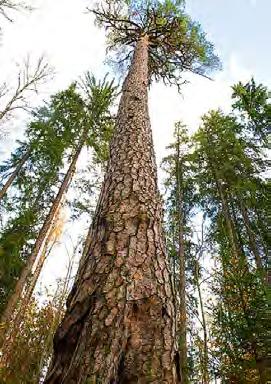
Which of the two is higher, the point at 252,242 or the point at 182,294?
the point at 252,242

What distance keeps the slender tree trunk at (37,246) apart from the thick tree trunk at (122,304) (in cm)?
762

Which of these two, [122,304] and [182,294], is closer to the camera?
[122,304]

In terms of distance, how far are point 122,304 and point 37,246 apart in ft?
29.5

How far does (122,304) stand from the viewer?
175 centimetres

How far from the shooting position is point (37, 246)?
33.2 feet

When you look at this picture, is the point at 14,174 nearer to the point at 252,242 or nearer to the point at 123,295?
the point at 252,242

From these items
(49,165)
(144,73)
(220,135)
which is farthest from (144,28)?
(220,135)

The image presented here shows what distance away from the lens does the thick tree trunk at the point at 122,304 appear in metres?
1.50

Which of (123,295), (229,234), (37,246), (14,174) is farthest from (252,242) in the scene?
(123,295)

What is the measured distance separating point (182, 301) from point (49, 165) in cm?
763

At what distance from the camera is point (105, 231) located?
2.34 meters

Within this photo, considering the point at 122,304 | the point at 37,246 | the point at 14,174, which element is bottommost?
the point at 122,304

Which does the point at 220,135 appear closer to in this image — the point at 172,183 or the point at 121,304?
the point at 172,183

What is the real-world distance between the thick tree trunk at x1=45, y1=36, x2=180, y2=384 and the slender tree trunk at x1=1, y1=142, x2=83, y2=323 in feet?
25.0
